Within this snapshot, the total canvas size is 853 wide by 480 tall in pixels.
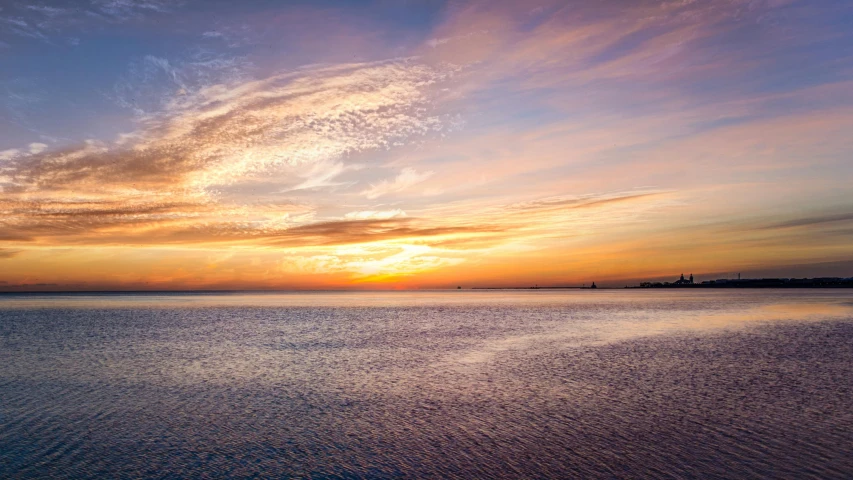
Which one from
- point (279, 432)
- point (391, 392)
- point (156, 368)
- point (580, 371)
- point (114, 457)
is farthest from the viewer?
point (156, 368)

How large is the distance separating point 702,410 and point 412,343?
26304 mm

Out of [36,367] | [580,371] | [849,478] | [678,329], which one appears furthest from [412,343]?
[849,478]

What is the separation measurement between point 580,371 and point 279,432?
16428 mm

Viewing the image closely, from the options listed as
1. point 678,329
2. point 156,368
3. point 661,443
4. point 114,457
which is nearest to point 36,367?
point 156,368

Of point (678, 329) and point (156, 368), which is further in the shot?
point (678, 329)

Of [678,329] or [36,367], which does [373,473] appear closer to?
[36,367]

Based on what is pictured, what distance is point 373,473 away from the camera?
12.8 metres

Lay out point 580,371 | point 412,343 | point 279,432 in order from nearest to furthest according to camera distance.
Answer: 1. point 279,432
2. point 580,371
3. point 412,343

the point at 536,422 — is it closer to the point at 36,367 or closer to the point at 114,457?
the point at 114,457

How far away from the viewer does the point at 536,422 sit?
17.1m

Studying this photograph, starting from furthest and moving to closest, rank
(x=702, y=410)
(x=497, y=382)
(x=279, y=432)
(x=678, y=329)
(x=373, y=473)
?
(x=678, y=329)
(x=497, y=382)
(x=702, y=410)
(x=279, y=432)
(x=373, y=473)

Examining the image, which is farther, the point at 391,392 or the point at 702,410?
the point at 391,392

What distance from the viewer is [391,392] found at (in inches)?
Result: 880

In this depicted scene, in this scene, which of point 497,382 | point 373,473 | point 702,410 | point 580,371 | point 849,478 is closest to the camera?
point 849,478
